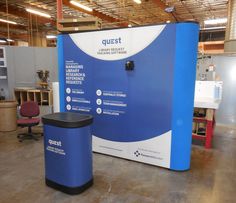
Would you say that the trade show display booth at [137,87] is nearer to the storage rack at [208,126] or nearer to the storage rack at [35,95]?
the storage rack at [208,126]

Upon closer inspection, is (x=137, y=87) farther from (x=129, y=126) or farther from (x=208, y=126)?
(x=208, y=126)

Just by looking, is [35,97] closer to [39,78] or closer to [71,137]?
[39,78]

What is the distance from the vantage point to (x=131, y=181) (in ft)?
9.43

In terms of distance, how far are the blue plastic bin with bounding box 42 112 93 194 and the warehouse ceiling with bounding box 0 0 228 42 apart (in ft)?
15.6

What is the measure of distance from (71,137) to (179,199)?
1522mm

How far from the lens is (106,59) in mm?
3512

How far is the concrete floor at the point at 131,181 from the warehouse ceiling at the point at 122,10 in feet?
14.5

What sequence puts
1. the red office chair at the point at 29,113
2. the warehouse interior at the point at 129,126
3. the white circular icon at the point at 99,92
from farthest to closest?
the red office chair at the point at 29,113
the white circular icon at the point at 99,92
the warehouse interior at the point at 129,126

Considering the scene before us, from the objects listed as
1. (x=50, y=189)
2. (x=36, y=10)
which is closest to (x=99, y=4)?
(x=36, y=10)

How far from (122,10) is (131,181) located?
6805mm

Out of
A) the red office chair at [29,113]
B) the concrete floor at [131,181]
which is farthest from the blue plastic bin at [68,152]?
the red office chair at [29,113]

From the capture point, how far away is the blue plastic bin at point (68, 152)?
246 cm

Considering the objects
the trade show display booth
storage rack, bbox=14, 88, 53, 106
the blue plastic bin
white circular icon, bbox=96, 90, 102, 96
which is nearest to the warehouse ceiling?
storage rack, bbox=14, 88, 53, 106

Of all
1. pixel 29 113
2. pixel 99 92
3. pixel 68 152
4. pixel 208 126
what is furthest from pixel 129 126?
pixel 29 113
